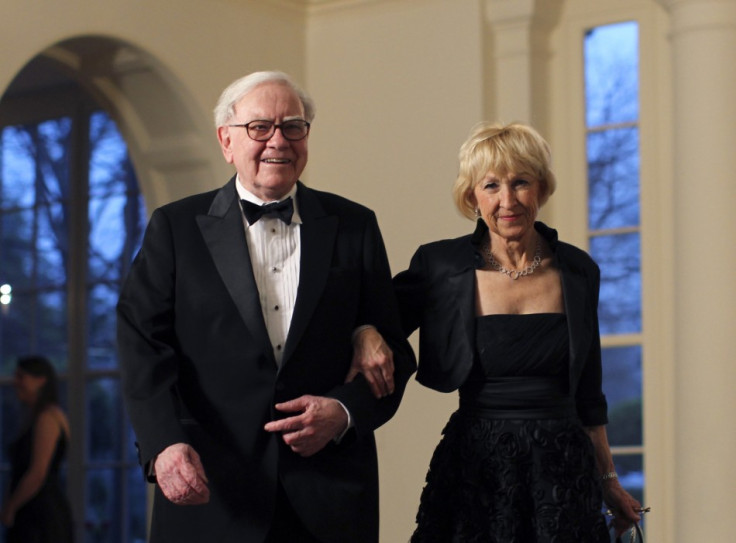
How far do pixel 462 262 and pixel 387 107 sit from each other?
131 inches

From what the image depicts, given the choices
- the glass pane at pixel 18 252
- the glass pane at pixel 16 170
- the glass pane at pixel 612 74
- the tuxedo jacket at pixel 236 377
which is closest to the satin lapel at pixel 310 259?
the tuxedo jacket at pixel 236 377

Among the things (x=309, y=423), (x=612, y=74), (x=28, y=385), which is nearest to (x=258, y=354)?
(x=309, y=423)

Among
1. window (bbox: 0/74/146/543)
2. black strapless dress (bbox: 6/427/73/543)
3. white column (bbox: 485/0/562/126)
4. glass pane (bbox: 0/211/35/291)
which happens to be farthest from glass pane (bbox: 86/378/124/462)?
white column (bbox: 485/0/562/126)

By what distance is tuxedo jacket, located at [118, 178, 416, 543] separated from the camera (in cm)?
288

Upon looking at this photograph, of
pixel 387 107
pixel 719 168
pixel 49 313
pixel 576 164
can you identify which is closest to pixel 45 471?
pixel 49 313

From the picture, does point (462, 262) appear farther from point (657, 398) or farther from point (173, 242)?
point (657, 398)

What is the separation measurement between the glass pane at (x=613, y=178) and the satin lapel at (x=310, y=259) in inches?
133

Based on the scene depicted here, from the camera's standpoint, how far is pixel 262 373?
114 inches

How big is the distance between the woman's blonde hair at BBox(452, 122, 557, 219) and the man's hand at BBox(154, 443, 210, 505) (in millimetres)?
997

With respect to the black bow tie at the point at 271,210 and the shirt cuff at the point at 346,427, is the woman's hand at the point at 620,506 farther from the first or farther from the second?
the black bow tie at the point at 271,210

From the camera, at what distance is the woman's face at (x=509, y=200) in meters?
3.21

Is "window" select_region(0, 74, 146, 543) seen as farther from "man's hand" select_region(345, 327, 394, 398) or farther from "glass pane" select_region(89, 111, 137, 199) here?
"man's hand" select_region(345, 327, 394, 398)

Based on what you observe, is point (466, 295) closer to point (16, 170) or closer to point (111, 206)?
point (111, 206)

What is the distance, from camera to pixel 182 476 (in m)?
2.70
